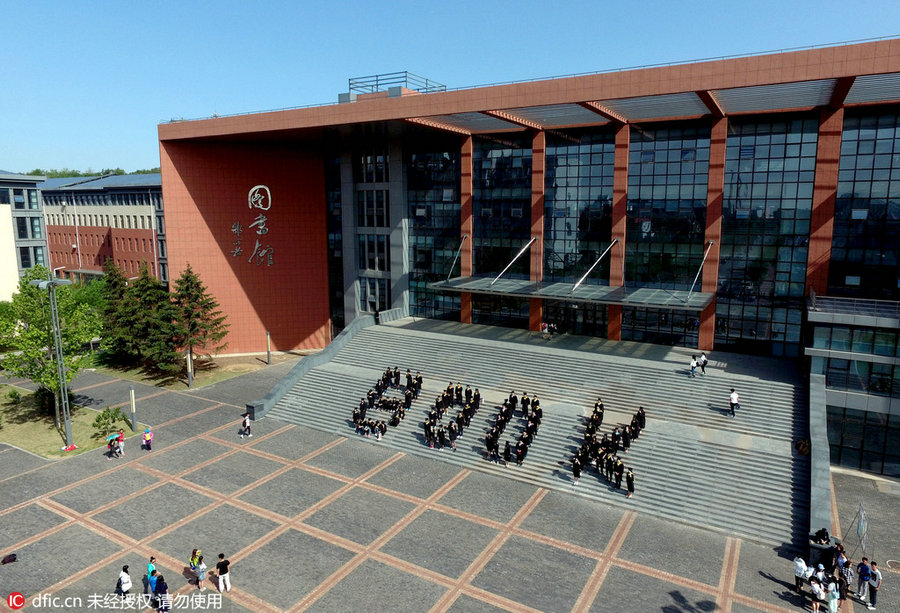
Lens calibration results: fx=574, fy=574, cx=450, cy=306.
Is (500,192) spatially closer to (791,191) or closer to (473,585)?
(791,191)

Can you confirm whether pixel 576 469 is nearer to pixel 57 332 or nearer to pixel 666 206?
pixel 666 206

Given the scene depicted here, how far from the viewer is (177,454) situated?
27.9 metres

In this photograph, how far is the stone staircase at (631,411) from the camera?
23.0 m

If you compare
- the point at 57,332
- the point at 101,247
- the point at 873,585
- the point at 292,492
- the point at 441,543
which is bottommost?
the point at 441,543

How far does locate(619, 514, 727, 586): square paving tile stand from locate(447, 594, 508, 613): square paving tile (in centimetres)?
542

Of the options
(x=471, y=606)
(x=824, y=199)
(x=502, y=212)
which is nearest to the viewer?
(x=471, y=606)

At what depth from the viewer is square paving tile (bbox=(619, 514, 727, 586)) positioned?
19047 millimetres

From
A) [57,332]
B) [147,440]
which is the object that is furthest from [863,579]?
[57,332]

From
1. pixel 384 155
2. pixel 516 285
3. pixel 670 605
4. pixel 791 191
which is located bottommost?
pixel 670 605

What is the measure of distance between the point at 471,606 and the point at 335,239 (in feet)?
117

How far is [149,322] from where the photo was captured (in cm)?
3856

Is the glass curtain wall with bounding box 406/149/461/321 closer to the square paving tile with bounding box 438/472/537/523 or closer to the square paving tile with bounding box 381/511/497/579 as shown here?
the square paving tile with bounding box 438/472/537/523

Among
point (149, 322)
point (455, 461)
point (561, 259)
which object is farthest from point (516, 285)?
point (149, 322)

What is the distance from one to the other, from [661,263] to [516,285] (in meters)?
9.03
